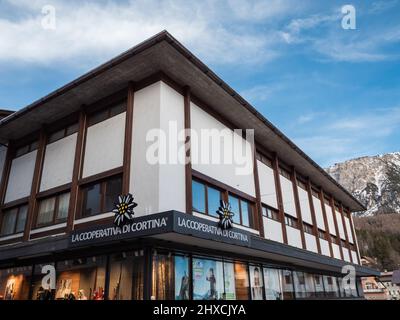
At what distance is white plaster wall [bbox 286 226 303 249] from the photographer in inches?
901

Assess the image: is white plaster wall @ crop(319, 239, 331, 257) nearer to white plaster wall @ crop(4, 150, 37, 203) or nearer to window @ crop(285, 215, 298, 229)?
window @ crop(285, 215, 298, 229)

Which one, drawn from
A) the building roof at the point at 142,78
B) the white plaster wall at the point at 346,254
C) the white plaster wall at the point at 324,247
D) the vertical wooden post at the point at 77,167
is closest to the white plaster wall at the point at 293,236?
the white plaster wall at the point at 324,247

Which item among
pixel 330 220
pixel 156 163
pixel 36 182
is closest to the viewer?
pixel 156 163

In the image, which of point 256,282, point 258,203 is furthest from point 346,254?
point 256,282

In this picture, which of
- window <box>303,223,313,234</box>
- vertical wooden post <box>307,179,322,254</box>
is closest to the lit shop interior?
window <box>303,223,313,234</box>

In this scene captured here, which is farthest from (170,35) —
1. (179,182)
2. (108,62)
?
(179,182)

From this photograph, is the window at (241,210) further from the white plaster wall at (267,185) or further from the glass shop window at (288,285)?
the glass shop window at (288,285)

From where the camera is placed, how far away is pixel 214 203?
16328mm

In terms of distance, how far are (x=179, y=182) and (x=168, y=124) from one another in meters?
2.58

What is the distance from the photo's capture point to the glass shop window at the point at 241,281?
16.2 m

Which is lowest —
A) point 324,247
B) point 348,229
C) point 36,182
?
point 324,247

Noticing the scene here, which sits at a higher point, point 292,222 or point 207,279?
point 292,222

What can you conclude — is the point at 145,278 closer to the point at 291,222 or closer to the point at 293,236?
the point at 293,236

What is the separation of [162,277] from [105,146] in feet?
22.5
